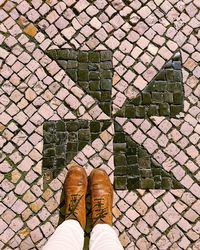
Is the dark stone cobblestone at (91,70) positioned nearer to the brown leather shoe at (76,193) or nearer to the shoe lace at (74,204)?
the brown leather shoe at (76,193)

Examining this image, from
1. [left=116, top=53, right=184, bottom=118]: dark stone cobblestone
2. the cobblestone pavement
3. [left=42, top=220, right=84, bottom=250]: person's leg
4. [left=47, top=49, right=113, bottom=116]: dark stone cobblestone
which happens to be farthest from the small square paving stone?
[left=42, top=220, right=84, bottom=250]: person's leg

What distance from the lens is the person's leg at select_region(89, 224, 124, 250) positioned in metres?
4.02

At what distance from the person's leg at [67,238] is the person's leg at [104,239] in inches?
4.6

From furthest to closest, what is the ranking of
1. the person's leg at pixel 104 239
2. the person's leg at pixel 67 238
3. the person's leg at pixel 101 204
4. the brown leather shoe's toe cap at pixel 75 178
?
the brown leather shoe's toe cap at pixel 75 178 → the person's leg at pixel 101 204 → the person's leg at pixel 104 239 → the person's leg at pixel 67 238

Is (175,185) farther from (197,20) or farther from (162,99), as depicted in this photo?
(197,20)

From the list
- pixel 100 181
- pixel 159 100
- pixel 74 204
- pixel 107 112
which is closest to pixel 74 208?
pixel 74 204

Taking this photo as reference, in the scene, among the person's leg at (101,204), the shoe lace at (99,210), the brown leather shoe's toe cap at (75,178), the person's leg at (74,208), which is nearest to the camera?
the person's leg at (74,208)

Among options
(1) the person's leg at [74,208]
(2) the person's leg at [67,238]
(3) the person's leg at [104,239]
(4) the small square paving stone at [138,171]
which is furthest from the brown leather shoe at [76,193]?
(4) the small square paving stone at [138,171]

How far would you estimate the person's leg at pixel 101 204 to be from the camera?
14.2ft

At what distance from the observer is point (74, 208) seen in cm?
459

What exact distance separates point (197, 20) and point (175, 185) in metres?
1.78

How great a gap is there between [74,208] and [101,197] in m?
0.29

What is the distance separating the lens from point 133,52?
16.3 ft

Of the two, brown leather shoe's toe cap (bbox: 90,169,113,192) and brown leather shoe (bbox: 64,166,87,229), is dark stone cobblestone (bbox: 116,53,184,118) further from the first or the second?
brown leather shoe (bbox: 64,166,87,229)
